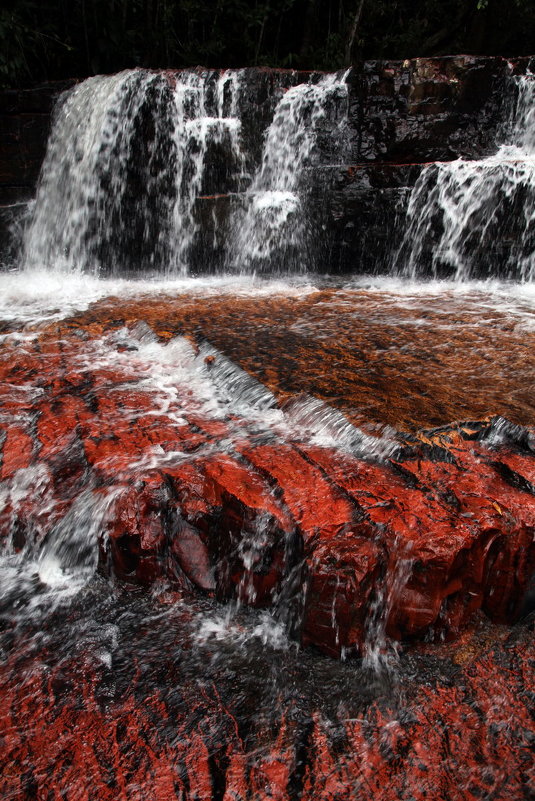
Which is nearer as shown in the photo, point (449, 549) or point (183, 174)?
point (449, 549)

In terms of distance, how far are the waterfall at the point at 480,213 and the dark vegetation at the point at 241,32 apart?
147 inches

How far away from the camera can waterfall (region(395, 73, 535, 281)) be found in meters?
5.83

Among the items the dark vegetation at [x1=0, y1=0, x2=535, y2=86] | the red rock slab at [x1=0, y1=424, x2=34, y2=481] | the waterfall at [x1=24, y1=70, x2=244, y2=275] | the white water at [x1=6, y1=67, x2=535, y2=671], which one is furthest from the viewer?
the dark vegetation at [x1=0, y1=0, x2=535, y2=86]

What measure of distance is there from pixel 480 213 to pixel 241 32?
7.36m

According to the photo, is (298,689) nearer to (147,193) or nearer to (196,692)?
(196,692)

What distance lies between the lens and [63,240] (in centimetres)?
738

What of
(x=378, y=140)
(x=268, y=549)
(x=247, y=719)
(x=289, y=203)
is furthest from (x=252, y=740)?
(x=378, y=140)

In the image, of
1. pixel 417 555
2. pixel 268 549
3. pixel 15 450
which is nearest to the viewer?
pixel 417 555

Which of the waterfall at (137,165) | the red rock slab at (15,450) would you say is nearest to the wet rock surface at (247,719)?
the red rock slab at (15,450)

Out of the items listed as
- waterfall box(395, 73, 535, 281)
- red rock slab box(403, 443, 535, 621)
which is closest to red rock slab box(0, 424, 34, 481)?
red rock slab box(403, 443, 535, 621)

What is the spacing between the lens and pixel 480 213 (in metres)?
5.96

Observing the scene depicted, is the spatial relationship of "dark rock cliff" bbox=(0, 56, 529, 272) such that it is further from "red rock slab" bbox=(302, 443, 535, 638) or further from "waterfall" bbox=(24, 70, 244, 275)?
"red rock slab" bbox=(302, 443, 535, 638)

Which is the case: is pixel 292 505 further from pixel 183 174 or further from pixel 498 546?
pixel 183 174

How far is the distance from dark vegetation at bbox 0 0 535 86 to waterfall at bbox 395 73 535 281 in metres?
3.73
